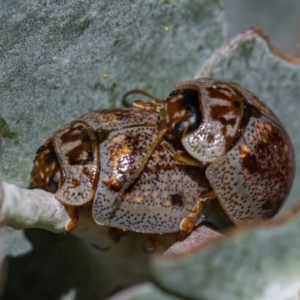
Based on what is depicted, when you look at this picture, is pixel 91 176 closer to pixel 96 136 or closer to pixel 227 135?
pixel 96 136

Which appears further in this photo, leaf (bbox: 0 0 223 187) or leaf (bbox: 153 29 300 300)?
leaf (bbox: 0 0 223 187)

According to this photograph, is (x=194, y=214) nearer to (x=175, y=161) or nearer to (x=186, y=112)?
(x=175, y=161)

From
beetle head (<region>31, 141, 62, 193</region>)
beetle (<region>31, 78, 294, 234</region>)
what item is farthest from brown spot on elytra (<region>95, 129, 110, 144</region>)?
beetle head (<region>31, 141, 62, 193</region>)

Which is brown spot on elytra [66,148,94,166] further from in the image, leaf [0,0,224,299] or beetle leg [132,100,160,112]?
beetle leg [132,100,160,112]

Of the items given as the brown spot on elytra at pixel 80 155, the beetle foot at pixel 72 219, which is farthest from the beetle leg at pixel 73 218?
the brown spot on elytra at pixel 80 155

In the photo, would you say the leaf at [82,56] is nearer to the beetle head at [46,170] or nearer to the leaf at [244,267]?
the beetle head at [46,170]

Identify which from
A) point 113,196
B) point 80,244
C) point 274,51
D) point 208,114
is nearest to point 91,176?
point 113,196
